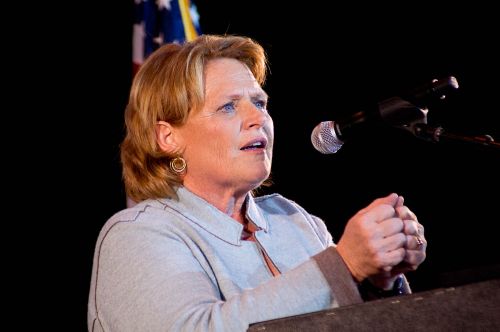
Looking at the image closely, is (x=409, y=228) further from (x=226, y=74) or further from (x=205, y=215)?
(x=226, y=74)

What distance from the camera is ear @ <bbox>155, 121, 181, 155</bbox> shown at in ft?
6.94

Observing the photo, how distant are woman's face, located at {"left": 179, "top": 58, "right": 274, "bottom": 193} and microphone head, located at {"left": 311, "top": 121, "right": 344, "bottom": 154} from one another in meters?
0.44

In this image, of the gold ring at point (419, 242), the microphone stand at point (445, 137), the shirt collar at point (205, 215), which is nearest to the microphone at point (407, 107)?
the microphone stand at point (445, 137)

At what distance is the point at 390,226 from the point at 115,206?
8.51ft

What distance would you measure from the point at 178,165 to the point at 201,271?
558 mm

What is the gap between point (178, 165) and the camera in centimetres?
209

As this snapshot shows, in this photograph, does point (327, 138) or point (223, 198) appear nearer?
point (327, 138)

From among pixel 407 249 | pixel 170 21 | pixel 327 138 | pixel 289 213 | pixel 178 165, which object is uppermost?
pixel 170 21

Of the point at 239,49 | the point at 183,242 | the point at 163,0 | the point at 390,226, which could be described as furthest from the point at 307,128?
the point at 390,226

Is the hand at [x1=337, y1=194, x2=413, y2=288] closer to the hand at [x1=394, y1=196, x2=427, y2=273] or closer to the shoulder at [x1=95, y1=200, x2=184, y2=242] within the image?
the hand at [x1=394, y1=196, x2=427, y2=273]

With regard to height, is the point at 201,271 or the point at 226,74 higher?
the point at 226,74

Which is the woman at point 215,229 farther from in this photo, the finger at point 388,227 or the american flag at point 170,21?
the american flag at point 170,21

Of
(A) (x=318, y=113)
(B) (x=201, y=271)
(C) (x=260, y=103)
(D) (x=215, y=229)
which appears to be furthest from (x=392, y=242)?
(A) (x=318, y=113)

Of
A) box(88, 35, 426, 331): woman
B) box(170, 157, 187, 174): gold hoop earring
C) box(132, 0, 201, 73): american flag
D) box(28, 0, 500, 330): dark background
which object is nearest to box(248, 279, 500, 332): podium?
box(88, 35, 426, 331): woman
